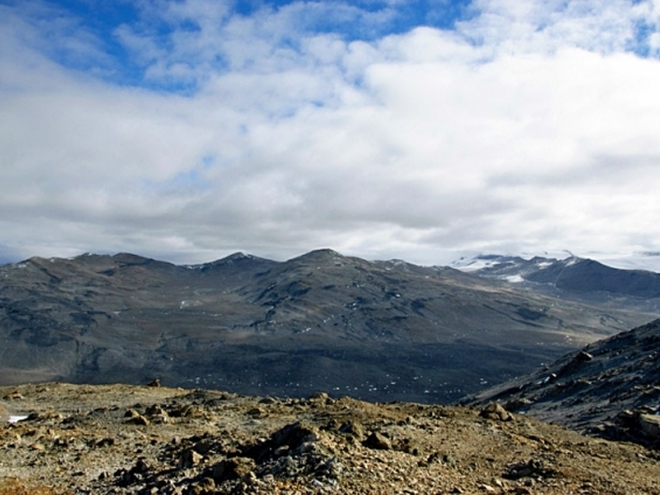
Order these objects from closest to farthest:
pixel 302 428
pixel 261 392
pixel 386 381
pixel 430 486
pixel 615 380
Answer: pixel 430 486, pixel 302 428, pixel 615 380, pixel 261 392, pixel 386 381

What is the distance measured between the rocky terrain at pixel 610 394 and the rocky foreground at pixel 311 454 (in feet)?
9.16

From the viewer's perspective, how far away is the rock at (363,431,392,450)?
47.0ft

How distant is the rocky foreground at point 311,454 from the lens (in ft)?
39.8

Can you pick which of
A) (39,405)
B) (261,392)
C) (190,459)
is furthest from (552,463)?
(261,392)

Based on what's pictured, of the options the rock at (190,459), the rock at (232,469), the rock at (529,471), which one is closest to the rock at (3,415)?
the rock at (190,459)

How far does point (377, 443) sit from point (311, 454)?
2373 mm

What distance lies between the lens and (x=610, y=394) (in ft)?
110

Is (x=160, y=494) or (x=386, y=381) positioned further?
(x=386, y=381)

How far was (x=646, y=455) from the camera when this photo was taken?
1747 centimetres

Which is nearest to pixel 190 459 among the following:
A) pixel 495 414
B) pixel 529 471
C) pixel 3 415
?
pixel 529 471

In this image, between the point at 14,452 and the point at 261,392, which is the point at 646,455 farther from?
the point at 261,392

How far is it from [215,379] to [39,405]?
531 feet

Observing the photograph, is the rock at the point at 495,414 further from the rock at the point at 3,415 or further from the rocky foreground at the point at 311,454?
the rock at the point at 3,415

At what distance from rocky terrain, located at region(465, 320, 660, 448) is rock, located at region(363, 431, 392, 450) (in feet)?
35.5
